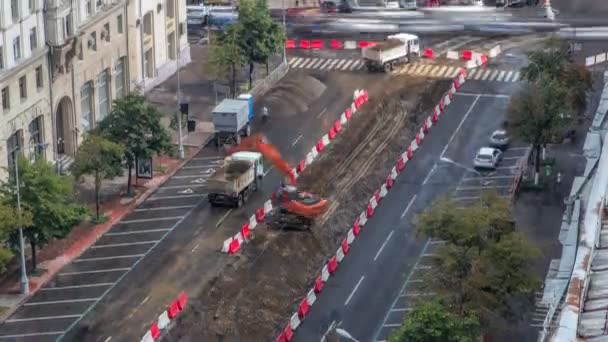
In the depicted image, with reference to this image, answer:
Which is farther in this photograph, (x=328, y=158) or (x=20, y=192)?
(x=328, y=158)

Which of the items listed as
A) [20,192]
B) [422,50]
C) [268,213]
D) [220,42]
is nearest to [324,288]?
[268,213]

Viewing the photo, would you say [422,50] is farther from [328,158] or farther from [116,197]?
[116,197]

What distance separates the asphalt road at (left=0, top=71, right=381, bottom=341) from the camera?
262 feet

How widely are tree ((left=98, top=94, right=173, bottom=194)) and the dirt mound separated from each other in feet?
64.7

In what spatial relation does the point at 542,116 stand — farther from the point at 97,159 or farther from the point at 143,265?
the point at 97,159

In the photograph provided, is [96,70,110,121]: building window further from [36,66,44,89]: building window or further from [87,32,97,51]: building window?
[36,66,44,89]: building window

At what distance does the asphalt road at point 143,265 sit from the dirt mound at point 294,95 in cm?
795

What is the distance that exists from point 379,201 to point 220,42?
1074 inches

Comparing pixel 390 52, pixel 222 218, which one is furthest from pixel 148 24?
pixel 222 218

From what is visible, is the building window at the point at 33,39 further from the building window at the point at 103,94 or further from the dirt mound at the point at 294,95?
the dirt mound at the point at 294,95

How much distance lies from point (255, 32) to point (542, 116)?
97.1 feet

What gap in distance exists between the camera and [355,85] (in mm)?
123312

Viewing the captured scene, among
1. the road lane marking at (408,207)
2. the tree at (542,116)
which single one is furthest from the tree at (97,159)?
the tree at (542,116)

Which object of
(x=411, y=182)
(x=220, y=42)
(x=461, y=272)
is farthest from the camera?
(x=220, y=42)
